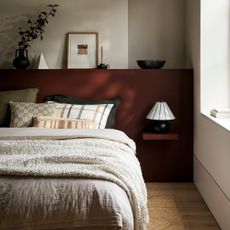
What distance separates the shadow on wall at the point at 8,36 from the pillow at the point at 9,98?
1.93 ft

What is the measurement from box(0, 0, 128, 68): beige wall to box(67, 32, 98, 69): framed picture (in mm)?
64

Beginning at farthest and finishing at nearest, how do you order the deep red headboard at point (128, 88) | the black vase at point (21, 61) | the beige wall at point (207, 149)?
the black vase at point (21, 61)
the deep red headboard at point (128, 88)
the beige wall at point (207, 149)

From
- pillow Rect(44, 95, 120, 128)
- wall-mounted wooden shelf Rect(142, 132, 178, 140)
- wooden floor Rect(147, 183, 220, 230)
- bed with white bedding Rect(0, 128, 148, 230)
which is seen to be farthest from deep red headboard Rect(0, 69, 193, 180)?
bed with white bedding Rect(0, 128, 148, 230)

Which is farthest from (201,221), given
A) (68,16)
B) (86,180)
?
(68,16)

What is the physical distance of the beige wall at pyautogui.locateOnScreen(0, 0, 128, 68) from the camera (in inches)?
167

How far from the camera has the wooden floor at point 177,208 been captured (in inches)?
114

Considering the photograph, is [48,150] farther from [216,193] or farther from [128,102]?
[128,102]

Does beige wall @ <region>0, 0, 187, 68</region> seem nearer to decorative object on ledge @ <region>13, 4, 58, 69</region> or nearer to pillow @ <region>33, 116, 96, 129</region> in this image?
decorative object on ledge @ <region>13, 4, 58, 69</region>

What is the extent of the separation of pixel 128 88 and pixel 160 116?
18.0 inches

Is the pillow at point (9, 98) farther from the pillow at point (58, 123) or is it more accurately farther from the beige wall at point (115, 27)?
the beige wall at point (115, 27)

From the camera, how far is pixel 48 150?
2.48 metres

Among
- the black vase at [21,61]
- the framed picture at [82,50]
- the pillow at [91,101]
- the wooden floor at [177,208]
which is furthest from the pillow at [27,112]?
the wooden floor at [177,208]

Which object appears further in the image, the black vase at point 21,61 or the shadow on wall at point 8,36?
the shadow on wall at point 8,36

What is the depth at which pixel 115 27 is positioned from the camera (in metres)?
4.25
